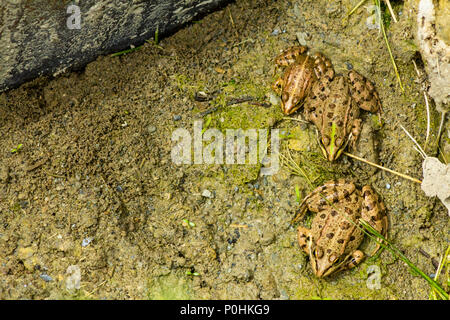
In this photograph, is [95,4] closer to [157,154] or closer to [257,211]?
[157,154]

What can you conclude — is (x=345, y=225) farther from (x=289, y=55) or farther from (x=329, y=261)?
(x=289, y=55)

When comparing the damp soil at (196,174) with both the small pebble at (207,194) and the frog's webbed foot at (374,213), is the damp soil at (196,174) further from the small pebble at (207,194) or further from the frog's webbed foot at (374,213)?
the frog's webbed foot at (374,213)

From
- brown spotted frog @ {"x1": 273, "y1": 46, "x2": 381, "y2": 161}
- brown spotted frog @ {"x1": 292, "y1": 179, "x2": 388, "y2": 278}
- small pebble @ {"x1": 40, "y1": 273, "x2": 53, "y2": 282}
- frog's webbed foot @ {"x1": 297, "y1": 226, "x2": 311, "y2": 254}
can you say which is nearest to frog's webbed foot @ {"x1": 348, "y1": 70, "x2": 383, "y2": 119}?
brown spotted frog @ {"x1": 273, "y1": 46, "x2": 381, "y2": 161}

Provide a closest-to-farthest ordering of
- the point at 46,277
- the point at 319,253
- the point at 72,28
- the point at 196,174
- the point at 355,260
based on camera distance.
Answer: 1. the point at 46,277
2. the point at 72,28
3. the point at 319,253
4. the point at 355,260
5. the point at 196,174

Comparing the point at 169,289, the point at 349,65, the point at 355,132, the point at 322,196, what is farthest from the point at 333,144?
the point at 169,289

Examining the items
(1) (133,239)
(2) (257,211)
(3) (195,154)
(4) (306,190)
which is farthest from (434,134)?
(1) (133,239)

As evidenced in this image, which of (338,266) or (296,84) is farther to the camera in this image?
(296,84)

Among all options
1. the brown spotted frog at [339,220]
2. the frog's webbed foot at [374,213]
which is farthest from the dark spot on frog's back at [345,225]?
the frog's webbed foot at [374,213]

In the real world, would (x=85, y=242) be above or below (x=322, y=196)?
above
